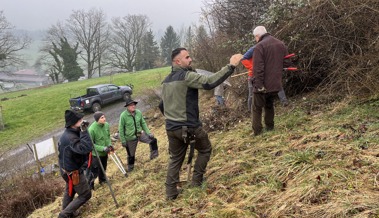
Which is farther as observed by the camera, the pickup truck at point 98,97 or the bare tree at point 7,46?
the bare tree at point 7,46

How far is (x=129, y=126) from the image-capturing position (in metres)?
7.65

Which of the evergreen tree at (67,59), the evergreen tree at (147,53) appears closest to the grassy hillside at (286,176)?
the evergreen tree at (67,59)

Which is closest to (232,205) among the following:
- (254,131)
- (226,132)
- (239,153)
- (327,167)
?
(327,167)

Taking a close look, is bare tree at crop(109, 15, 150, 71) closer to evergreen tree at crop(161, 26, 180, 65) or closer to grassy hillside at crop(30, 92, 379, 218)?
evergreen tree at crop(161, 26, 180, 65)

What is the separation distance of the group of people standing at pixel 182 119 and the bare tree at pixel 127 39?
50.1 meters

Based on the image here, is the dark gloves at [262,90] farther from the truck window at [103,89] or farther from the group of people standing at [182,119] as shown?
the truck window at [103,89]

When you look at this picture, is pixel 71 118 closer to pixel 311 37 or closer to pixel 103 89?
pixel 311 37

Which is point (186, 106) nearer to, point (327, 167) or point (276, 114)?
point (327, 167)

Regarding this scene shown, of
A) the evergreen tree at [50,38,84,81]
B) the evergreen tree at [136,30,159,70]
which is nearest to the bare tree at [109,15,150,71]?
the evergreen tree at [136,30,159,70]

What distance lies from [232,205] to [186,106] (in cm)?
139

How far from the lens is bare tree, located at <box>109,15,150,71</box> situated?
55594 mm

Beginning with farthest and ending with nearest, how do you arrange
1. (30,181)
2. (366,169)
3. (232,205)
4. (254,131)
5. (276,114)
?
(30,181) < (276,114) < (254,131) < (232,205) < (366,169)

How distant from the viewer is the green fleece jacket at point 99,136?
6887 mm

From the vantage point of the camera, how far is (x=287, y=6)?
7.86 m
